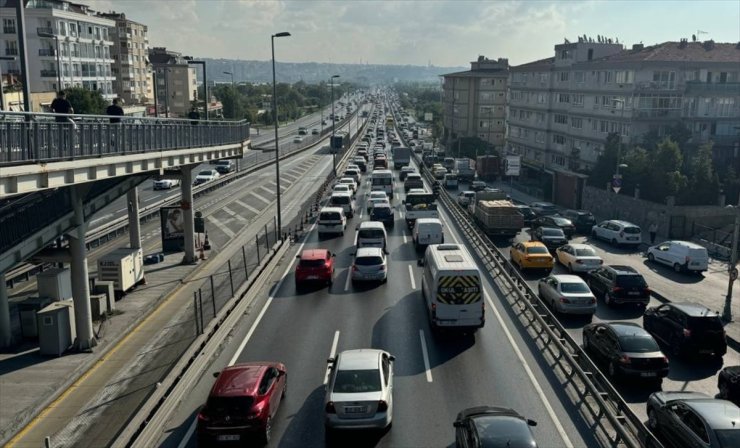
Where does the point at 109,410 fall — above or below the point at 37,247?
below

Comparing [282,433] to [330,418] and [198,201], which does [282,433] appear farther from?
[198,201]

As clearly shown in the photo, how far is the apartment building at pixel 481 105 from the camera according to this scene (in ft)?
348

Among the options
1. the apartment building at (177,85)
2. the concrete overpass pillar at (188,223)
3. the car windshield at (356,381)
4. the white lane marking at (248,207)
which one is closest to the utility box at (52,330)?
the car windshield at (356,381)

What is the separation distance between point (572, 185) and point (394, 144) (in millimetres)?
69374

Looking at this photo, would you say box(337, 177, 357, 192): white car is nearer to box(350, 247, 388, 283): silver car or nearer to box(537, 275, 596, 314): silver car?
box(350, 247, 388, 283): silver car

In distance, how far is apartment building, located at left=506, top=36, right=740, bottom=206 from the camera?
5569 cm

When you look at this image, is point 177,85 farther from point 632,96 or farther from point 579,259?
point 579,259

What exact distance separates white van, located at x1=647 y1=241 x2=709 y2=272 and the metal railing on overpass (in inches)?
963

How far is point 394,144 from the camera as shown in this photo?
12100cm

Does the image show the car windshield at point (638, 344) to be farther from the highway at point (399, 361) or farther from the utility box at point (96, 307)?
the utility box at point (96, 307)

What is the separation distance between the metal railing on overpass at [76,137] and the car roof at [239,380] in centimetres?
700

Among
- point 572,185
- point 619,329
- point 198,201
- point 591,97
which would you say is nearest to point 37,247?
point 619,329

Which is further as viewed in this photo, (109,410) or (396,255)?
(396,255)

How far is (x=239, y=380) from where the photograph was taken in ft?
45.7
